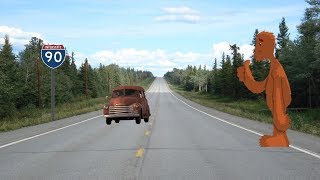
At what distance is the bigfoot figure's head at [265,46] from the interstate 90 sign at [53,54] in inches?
541

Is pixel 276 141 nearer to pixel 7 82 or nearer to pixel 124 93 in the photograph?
pixel 124 93

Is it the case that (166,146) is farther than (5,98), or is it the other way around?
(5,98)

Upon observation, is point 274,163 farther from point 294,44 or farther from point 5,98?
point 294,44

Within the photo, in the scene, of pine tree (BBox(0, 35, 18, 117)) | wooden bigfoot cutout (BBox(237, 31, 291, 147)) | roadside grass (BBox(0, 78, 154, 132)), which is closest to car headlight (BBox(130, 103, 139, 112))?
wooden bigfoot cutout (BBox(237, 31, 291, 147))

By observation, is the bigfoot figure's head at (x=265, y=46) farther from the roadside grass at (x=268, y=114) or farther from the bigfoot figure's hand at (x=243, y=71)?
the roadside grass at (x=268, y=114)

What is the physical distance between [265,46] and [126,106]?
10.9 feet

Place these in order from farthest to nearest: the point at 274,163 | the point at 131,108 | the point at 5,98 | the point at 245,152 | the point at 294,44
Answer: the point at 294,44, the point at 5,98, the point at 245,152, the point at 274,163, the point at 131,108

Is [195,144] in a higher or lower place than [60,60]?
lower

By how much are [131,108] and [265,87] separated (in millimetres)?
3039

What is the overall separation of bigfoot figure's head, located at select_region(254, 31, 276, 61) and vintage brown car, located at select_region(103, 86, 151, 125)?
3.07 meters

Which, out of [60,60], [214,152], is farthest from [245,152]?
[60,60]

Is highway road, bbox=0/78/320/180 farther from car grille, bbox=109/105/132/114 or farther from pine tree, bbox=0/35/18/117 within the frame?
pine tree, bbox=0/35/18/117

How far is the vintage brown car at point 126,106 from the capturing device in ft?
22.4

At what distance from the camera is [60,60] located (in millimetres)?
17297
